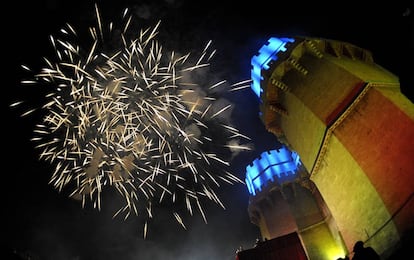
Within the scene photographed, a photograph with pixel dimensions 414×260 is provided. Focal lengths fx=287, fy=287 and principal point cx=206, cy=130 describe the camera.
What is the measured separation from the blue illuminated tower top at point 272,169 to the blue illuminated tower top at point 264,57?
9.39 m

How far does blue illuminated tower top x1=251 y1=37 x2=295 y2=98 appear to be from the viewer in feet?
65.0

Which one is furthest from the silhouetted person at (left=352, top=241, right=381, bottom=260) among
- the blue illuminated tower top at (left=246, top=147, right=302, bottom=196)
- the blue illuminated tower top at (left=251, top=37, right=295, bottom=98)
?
the blue illuminated tower top at (left=246, top=147, right=302, bottom=196)


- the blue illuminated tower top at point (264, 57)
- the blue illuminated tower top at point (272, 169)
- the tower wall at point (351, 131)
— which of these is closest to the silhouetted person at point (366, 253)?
the tower wall at point (351, 131)

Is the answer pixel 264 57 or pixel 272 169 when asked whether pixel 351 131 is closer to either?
pixel 264 57

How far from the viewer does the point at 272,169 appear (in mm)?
28500

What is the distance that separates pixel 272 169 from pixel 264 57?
12.2 metres

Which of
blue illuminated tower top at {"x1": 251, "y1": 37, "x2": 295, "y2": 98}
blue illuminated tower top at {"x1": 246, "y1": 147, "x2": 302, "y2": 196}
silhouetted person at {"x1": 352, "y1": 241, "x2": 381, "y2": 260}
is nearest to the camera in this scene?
silhouetted person at {"x1": 352, "y1": 241, "x2": 381, "y2": 260}

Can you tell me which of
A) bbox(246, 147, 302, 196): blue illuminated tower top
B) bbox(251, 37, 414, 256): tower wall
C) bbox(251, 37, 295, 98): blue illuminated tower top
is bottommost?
bbox(251, 37, 414, 256): tower wall

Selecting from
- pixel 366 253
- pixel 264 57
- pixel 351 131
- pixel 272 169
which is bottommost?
pixel 366 253

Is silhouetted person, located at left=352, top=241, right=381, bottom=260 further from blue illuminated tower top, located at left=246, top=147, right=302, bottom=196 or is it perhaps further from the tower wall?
blue illuminated tower top, located at left=246, top=147, right=302, bottom=196

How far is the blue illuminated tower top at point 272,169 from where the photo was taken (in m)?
27.3

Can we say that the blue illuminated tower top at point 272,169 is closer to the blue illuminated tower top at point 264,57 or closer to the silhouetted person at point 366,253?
the blue illuminated tower top at point 264,57

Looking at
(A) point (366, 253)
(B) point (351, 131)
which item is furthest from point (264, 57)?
(A) point (366, 253)

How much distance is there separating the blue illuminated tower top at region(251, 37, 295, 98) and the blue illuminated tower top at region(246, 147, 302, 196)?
939cm
